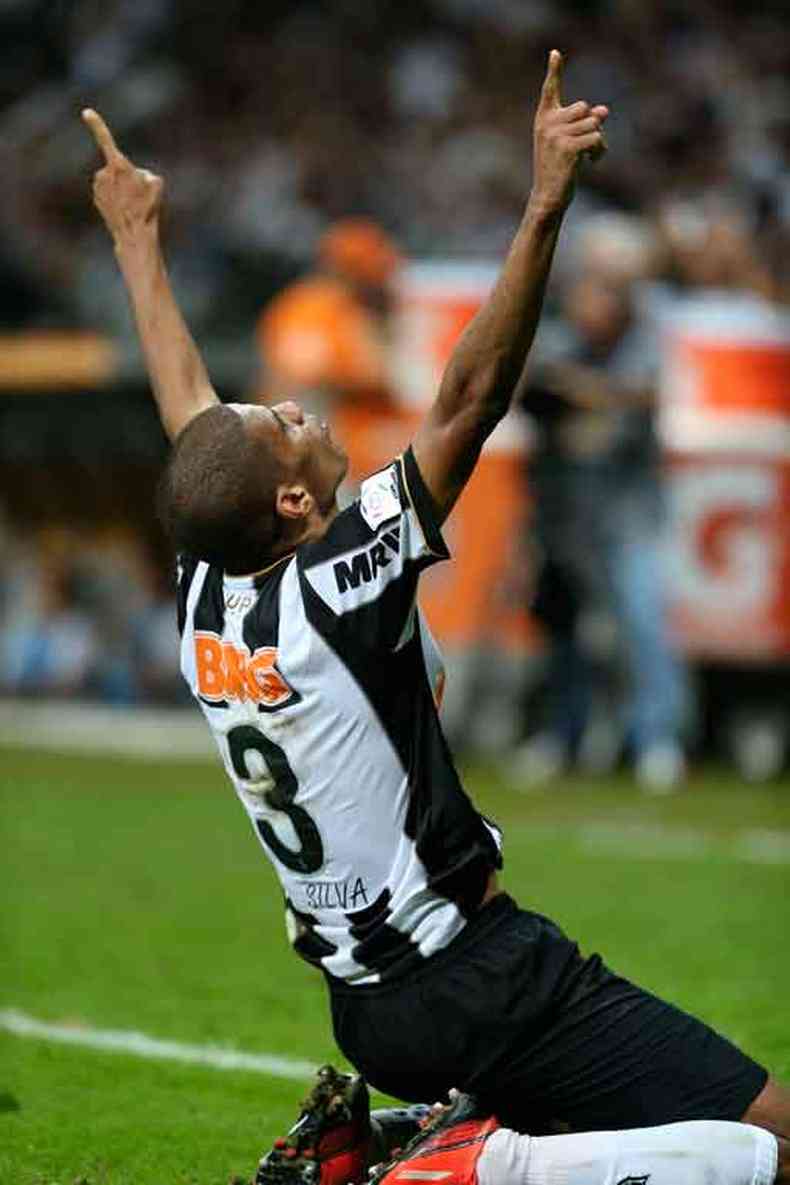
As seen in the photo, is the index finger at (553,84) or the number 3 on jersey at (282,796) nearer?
the index finger at (553,84)

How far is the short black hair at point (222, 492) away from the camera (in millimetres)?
4066

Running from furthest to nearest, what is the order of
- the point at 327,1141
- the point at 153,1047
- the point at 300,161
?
the point at 300,161
the point at 153,1047
the point at 327,1141

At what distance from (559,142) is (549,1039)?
1489 millimetres

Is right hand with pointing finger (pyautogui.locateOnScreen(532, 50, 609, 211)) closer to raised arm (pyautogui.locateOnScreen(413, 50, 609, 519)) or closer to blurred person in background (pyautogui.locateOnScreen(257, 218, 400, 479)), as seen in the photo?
raised arm (pyautogui.locateOnScreen(413, 50, 609, 519))

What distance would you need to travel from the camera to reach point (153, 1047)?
5750mm

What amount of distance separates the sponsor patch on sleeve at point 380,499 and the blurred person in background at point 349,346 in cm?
764

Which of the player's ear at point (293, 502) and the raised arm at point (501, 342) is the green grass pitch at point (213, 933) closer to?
the player's ear at point (293, 502)

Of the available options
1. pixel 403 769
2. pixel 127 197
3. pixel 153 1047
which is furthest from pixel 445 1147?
pixel 127 197

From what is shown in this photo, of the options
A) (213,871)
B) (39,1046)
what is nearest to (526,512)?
(213,871)

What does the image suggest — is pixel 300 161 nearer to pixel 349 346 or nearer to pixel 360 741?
pixel 349 346

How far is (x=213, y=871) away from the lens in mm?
8492

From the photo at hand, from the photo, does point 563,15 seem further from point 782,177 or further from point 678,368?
point 678,368

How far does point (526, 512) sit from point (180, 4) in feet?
35.0

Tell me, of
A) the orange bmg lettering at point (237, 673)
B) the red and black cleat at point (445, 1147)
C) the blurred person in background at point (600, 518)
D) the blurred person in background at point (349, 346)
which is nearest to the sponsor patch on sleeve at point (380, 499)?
the orange bmg lettering at point (237, 673)
